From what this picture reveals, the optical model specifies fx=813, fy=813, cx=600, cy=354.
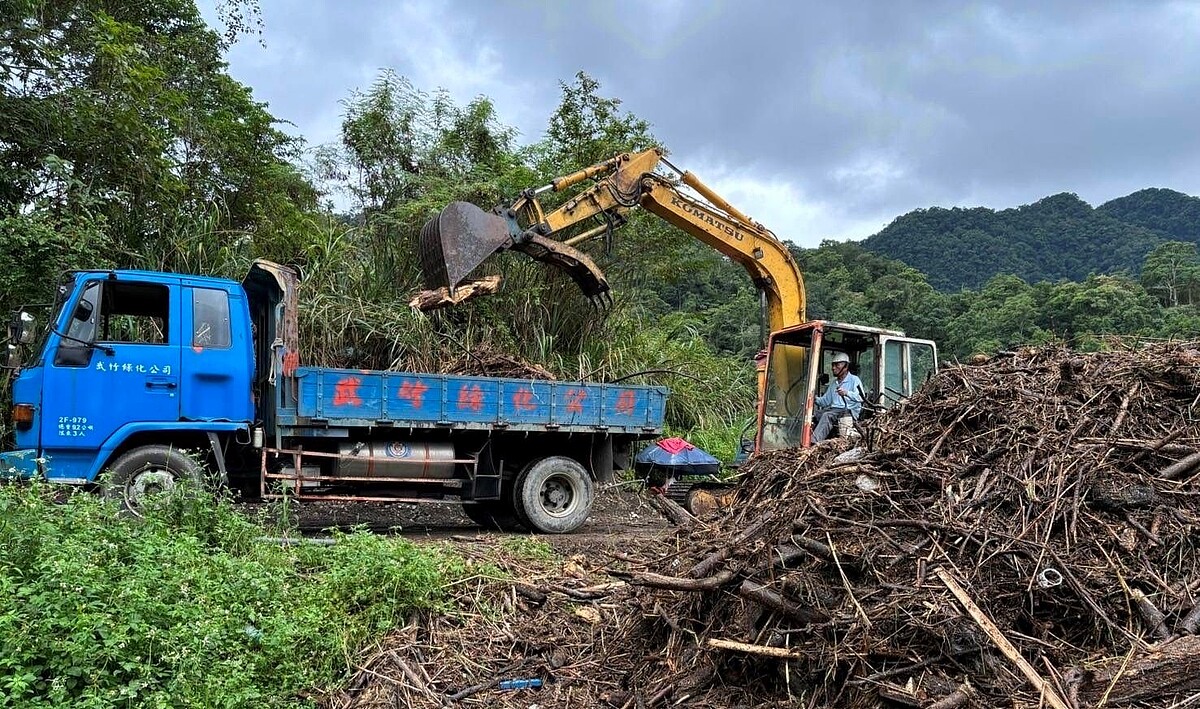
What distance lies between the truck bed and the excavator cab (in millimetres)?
1193

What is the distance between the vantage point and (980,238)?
56.7 metres

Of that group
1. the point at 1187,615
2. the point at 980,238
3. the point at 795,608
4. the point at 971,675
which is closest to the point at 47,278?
the point at 795,608

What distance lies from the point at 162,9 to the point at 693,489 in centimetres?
1257

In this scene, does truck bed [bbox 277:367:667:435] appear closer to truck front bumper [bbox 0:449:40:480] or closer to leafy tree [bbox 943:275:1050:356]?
truck front bumper [bbox 0:449:40:480]

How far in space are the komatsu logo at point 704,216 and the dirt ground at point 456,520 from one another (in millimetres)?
3452

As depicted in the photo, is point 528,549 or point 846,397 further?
point 846,397

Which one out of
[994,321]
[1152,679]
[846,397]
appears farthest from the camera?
[994,321]

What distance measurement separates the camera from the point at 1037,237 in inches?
2237

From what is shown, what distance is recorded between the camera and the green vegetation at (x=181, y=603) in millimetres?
3359

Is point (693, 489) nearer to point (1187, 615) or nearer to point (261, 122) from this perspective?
point (1187, 615)

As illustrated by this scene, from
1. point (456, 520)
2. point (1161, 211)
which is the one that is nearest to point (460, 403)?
point (456, 520)

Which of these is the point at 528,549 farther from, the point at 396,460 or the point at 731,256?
the point at 731,256

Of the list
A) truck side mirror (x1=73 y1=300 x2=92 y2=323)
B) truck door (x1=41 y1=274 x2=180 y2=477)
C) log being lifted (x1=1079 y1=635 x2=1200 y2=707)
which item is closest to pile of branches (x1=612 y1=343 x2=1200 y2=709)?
log being lifted (x1=1079 y1=635 x2=1200 y2=707)

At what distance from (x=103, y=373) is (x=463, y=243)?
326 cm
